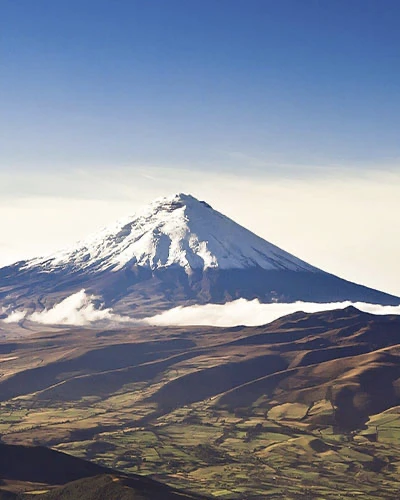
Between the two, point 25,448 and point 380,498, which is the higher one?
point 25,448

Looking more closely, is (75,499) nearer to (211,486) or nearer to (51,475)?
(51,475)

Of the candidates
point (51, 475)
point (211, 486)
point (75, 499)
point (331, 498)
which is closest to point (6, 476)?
point (51, 475)

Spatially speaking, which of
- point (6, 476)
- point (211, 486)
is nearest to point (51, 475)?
point (6, 476)

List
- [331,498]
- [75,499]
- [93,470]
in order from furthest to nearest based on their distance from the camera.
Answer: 1. [331,498]
2. [93,470]
3. [75,499]

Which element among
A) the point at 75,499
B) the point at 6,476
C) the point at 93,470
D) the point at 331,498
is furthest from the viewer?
the point at 331,498

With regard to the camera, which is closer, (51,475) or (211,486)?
(51,475)

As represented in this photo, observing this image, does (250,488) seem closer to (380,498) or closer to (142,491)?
(380,498)
